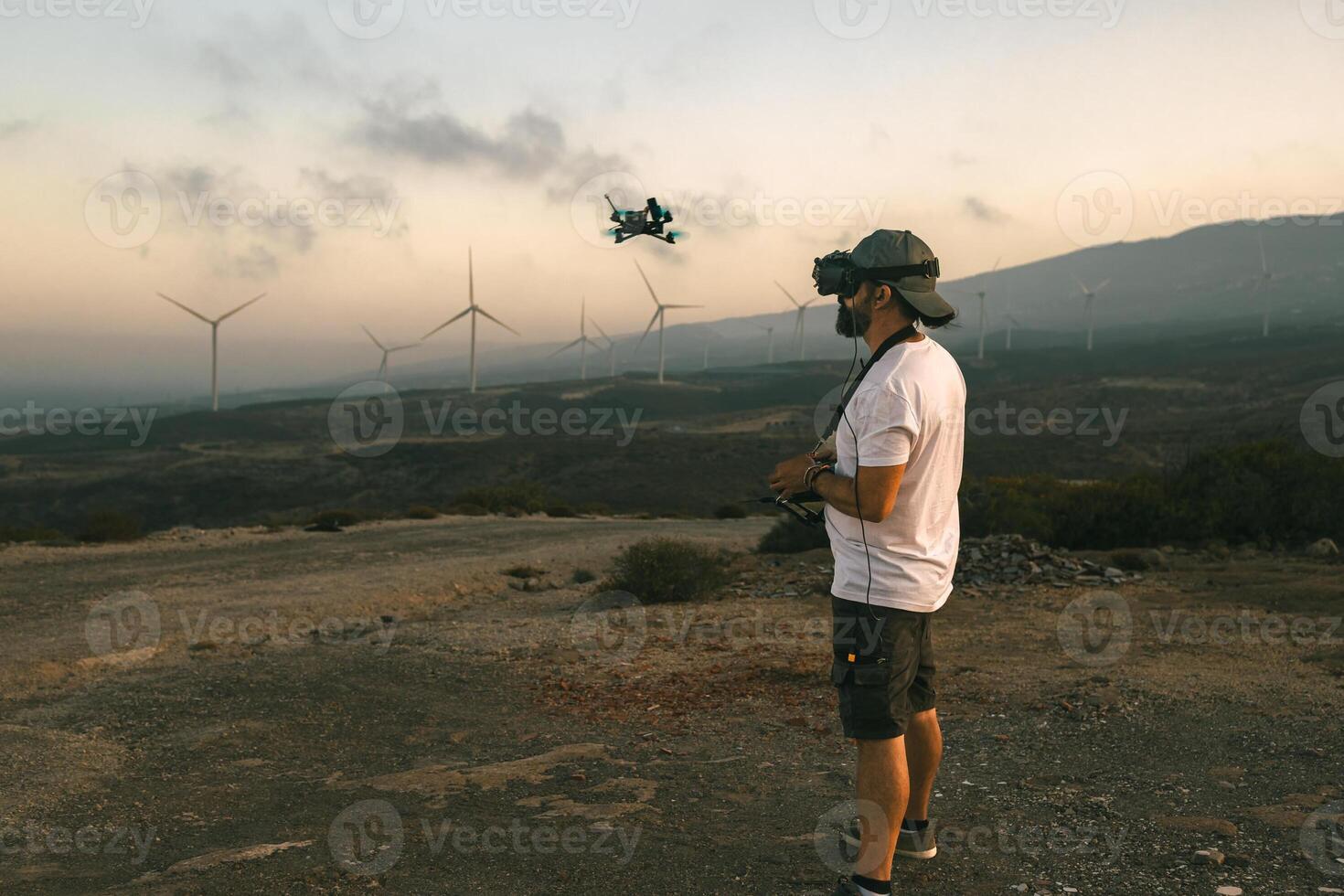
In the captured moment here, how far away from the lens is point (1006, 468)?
153 feet

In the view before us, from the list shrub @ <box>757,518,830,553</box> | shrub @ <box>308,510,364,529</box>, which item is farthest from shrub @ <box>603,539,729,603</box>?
shrub @ <box>308,510,364,529</box>

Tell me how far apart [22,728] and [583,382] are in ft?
463

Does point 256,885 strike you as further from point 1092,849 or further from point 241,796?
point 1092,849

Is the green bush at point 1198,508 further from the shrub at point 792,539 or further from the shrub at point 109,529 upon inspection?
the shrub at point 109,529

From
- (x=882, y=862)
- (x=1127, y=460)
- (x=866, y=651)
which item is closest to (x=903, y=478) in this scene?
(x=866, y=651)

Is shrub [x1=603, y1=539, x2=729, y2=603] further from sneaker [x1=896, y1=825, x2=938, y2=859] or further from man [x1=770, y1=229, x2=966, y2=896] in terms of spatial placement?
man [x1=770, y1=229, x2=966, y2=896]

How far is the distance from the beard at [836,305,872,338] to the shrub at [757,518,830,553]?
45.8 feet

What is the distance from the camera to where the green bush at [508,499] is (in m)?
31.0

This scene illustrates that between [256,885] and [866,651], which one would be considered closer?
[866,651]

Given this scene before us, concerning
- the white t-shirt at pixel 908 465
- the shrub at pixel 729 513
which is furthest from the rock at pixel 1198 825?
the shrub at pixel 729 513

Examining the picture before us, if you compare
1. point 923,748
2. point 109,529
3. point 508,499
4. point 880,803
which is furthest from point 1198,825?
point 508,499

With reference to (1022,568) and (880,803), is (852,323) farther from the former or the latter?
(1022,568)

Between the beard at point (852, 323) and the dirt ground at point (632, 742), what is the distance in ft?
7.88

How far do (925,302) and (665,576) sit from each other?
32.7 feet
